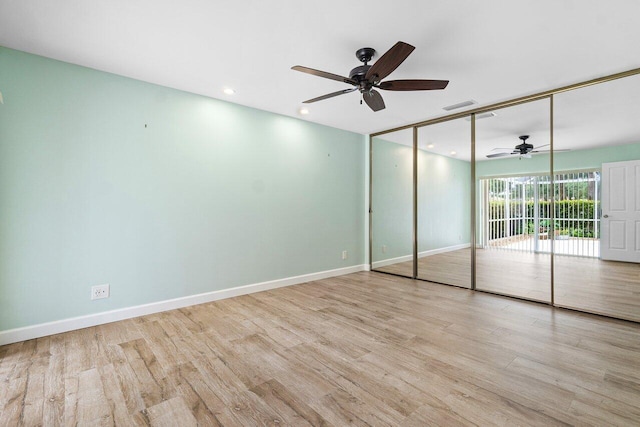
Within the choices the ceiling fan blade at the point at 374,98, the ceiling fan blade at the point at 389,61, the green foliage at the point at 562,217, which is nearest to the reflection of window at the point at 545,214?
the green foliage at the point at 562,217

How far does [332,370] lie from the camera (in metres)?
1.97

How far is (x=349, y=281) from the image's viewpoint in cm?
442

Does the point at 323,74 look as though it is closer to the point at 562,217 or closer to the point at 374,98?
the point at 374,98

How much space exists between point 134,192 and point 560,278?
509 centimetres

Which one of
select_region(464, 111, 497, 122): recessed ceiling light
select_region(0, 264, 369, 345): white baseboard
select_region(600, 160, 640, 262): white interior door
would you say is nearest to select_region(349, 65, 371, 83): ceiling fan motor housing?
select_region(464, 111, 497, 122): recessed ceiling light

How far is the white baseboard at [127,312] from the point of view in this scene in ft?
7.99

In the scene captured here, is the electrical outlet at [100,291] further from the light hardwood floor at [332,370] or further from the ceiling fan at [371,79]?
the ceiling fan at [371,79]

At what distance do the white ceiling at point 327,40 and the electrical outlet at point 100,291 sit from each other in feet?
7.06

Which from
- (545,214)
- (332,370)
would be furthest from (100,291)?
(545,214)

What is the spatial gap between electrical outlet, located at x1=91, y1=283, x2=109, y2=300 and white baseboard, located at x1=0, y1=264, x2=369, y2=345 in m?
0.17

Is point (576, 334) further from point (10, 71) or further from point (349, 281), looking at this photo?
point (10, 71)

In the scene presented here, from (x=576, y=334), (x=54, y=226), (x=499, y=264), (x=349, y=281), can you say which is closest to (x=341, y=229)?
(x=349, y=281)

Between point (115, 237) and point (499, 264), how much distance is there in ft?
15.5

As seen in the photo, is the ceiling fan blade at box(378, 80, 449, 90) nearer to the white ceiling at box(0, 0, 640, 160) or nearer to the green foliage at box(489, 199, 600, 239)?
the white ceiling at box(0, 0, 640, 160)
